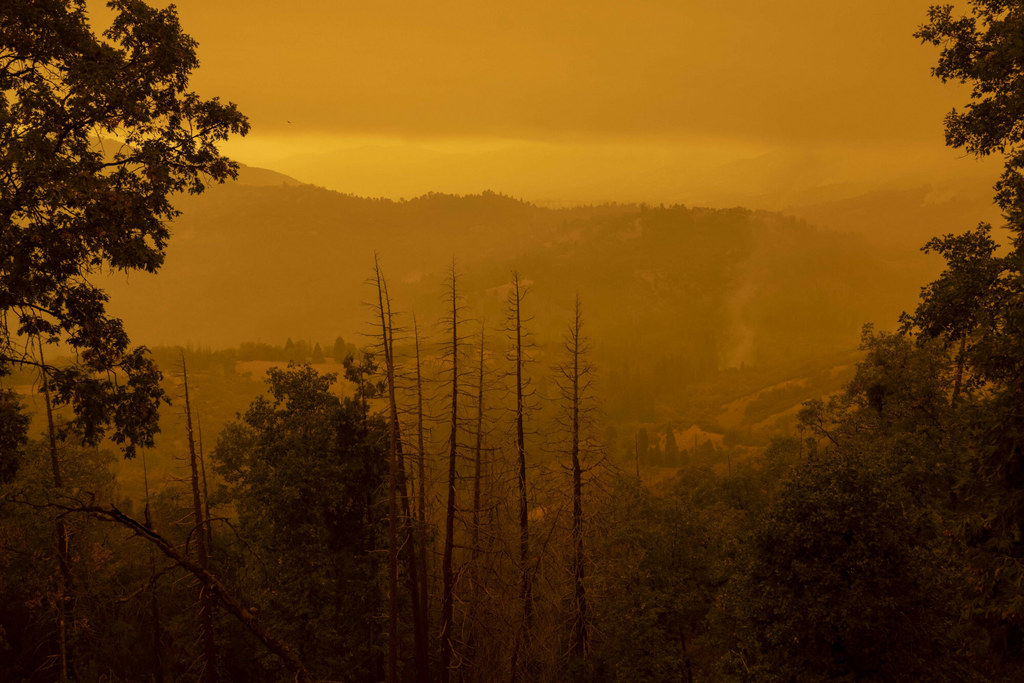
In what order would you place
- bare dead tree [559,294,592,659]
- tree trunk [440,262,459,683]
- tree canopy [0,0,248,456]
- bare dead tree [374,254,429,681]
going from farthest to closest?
bare dead tree [559,294,592,659], tree trunk [440,262,459,683], bare dead tree [374,254,429,681], tree canopy [0,0,248,456]

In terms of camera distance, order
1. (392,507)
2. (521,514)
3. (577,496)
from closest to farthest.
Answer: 1. (392,507)
2. (577,496)
3. (521,514)

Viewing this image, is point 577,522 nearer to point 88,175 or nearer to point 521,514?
point 521,514

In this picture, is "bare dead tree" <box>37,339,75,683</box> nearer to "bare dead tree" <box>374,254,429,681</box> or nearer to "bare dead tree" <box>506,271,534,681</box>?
"bare dead tree" <box>374,254,429,681</box>

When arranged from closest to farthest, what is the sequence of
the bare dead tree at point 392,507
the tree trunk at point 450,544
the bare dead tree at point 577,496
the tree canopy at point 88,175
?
the tree canopy at point 88,175, the bare dead tree at point 392,507, the tree trunk at point 450,544, the bare dead tree at point 577,496

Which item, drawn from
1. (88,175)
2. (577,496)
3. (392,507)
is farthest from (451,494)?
(88,175)

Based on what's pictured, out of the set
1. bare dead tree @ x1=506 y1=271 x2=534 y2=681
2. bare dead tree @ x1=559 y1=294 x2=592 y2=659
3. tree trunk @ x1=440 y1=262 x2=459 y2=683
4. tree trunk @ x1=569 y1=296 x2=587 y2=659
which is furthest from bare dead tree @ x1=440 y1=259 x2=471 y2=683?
tree trunk @ x1=569 y1=296 x2=587 y2=659

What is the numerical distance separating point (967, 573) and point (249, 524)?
995 inches

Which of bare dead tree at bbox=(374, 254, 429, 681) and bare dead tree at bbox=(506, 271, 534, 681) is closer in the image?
bare dead tree at bbox=(374, 254, 429, 681)

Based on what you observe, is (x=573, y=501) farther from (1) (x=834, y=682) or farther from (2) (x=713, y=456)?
(2) (x=713, y=456)

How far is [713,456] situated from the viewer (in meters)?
167

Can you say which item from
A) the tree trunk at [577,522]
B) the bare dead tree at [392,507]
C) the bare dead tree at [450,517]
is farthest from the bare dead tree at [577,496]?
the bare dead tree at [392,507]

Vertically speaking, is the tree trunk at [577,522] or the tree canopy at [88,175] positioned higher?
the tree canopy at [88,175]

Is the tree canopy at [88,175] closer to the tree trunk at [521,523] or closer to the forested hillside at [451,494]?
the forested hillside at [451,494]

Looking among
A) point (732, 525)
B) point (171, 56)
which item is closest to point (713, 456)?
point (732, 525)
